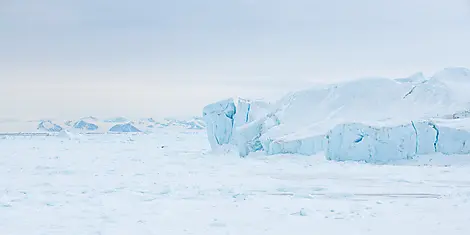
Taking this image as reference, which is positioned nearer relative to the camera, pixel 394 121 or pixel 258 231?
pixel 258 231

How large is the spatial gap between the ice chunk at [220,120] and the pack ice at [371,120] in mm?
2060

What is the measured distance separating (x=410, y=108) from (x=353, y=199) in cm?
1029

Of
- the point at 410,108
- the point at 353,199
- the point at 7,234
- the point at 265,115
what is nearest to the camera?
the point at 7,234

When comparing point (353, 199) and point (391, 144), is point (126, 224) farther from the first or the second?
point (391, 144)

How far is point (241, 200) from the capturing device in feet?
31.8

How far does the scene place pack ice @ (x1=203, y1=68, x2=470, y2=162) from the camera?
56.6 ft

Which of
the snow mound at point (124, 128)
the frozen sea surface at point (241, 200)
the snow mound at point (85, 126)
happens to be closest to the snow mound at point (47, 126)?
the snow mound at point (85, 126)

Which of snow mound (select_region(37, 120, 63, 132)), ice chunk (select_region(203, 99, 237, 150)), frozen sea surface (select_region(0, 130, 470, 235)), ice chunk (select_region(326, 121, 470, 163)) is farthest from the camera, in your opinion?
snow mound (select_region(37, 120, 63, 132))

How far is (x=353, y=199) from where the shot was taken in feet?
31.8

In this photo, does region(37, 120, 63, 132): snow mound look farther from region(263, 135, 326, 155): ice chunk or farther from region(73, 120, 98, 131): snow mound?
region(263, 135, 326, 155): ice chunk

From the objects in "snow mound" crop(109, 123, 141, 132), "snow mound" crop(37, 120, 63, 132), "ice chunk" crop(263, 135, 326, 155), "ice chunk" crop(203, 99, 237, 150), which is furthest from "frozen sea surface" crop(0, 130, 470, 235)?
"snow mound" crop(37, 120, 63, 132)

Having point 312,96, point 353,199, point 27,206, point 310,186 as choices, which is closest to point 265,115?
point 312,96

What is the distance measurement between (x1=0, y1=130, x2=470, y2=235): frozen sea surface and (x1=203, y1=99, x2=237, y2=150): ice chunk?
30.8 feet

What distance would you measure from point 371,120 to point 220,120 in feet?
29.9
